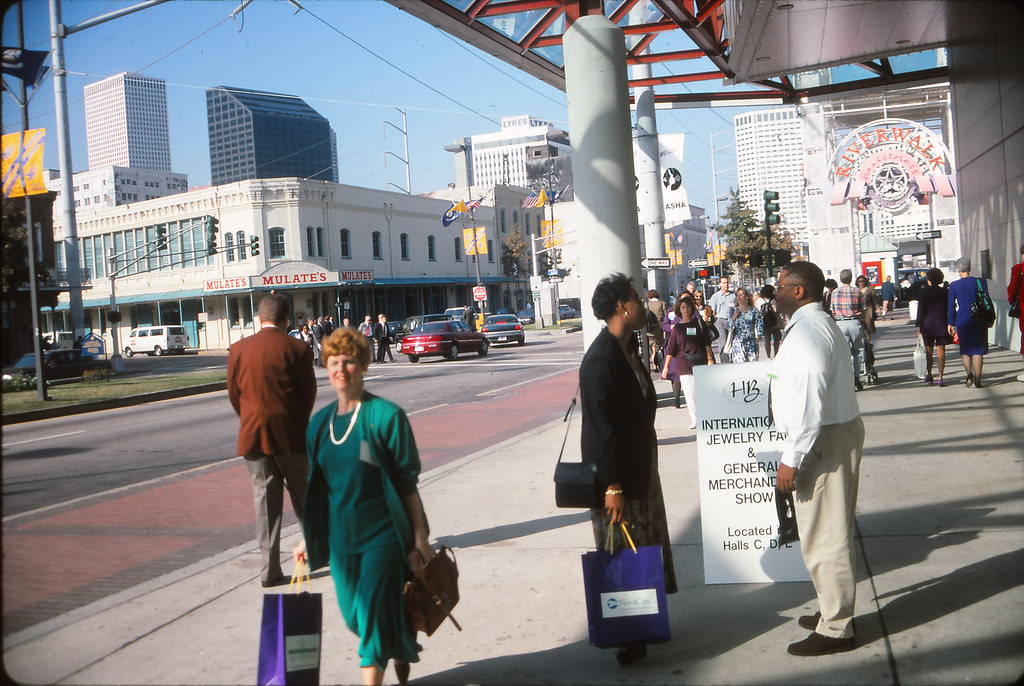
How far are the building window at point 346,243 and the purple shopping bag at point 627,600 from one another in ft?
177

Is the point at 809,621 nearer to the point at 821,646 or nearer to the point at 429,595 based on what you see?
the point at 821,646

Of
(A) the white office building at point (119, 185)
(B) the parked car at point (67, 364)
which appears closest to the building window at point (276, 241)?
(B) the parked car at point (67, 364)

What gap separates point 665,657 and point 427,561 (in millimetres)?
1389

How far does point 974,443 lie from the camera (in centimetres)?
907

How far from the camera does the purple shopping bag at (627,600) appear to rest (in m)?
4.21

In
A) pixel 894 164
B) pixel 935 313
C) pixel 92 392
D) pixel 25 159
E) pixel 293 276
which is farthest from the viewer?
pixel 293 276

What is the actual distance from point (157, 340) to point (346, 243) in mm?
12938

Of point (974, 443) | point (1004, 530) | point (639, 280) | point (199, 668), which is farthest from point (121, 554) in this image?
point (974, 443)

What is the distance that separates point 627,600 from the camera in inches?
166

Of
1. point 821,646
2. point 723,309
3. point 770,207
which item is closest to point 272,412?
point 821,646

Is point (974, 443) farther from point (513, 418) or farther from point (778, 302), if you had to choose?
point (513, 418)

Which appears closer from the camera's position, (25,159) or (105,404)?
(25,159)

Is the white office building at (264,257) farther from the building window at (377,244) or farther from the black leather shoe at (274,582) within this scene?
the black leather shoe at (274,582)

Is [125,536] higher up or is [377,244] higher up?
[377,244]
